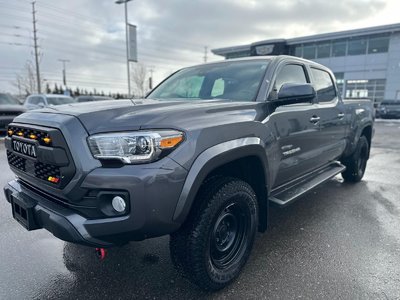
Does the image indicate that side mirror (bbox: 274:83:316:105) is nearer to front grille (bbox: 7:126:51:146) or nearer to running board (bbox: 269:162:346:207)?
running board (bbox: 269:162:346:207)

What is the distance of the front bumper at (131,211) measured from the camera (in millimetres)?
1809

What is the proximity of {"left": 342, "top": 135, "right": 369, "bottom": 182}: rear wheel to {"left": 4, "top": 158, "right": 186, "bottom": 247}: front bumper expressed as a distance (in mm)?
4309

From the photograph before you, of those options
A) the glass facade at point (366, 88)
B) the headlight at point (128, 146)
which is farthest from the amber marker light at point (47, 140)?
the glass facade at point (366, 88)

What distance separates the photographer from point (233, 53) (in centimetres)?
4388

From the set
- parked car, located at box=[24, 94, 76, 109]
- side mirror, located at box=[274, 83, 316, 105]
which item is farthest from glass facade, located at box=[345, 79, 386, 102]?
side mirror, located at box=[274, 83, 316, 105]

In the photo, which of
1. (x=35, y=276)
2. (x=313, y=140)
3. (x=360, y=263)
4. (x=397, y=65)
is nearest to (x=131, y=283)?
(x=35, y=276)

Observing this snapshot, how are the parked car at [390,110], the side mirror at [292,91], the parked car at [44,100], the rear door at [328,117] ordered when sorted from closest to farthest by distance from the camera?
the side mirror at [292,91]
the rear door at [328,117]
the parked car at [44,100]
the parked car at [390,110]

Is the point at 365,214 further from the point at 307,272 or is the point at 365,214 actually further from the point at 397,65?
the point at 397,65

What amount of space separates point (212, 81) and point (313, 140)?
4.61 ft

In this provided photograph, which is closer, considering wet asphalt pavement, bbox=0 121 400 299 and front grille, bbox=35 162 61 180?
front grille, bbox=35 162 61 180

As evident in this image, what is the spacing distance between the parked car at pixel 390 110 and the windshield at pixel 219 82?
24.0 metres

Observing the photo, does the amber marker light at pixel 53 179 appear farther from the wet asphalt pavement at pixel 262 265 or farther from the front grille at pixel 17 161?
the wet asphalt pavement at pixel 262 265

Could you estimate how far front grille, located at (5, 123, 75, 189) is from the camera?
1.92 meters

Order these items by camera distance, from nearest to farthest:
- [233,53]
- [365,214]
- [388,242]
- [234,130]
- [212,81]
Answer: [234,130] → [388,242] → [212,81] → [365,214] → [233,53]
